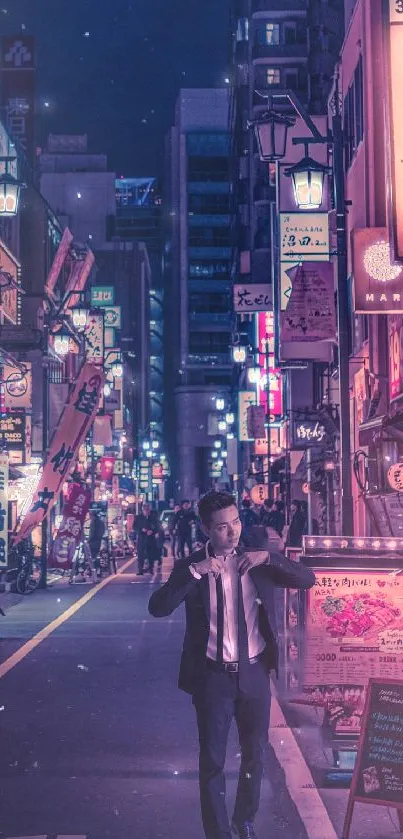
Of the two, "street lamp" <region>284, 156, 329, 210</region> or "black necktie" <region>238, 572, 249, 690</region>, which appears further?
"street lamp" <region>284, 156, 329, 210</region>

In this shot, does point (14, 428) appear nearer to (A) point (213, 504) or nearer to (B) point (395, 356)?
(B) point (395, 356)

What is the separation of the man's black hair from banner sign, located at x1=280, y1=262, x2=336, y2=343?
55.2 ft

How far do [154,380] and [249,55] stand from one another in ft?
292


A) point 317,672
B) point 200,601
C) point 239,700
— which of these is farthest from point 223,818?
point 317,672

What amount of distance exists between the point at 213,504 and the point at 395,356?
1536 centimetres

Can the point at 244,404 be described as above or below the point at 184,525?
above

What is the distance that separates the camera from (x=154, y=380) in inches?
6929

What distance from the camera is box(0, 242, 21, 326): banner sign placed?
117ft

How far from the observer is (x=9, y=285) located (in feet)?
115

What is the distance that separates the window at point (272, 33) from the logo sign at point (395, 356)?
231 ft

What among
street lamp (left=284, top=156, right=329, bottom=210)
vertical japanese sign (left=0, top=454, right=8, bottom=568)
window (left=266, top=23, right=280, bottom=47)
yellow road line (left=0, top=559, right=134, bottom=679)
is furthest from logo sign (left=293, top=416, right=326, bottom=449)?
window (left=266, top=23, right=280, bottom=47)

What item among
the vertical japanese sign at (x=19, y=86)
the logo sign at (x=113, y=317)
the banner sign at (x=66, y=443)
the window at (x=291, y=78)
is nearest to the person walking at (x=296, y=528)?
the banner sign at (x=66, y=443)

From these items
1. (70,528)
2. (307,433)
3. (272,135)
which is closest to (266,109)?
(307,433)

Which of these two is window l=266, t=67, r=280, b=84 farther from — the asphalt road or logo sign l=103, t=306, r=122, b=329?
the asphalt road
